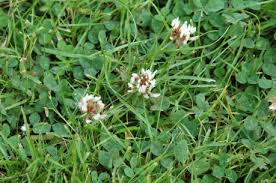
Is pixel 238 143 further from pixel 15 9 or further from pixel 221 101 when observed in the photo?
pixel 15 9

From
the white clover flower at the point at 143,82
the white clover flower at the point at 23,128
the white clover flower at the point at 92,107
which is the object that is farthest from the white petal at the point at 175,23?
the white clover flower at the point at 23,128

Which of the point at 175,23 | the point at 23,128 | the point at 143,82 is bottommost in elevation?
the point at 23,128

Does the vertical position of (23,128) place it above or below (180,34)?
below

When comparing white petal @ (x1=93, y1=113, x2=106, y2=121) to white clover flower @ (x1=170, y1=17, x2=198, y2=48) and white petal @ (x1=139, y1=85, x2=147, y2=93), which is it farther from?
white clover flower @ (x1=170, y1=17, x2=198, y2=48)

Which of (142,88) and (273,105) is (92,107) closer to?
(142,88)

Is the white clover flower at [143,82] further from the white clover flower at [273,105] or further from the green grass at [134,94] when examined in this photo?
the white clover flower at [273,105]

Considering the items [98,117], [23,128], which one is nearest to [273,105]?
[98,117]

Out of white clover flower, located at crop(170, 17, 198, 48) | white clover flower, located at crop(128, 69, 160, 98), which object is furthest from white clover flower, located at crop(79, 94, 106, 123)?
white clover flower, located at crop(170, 17, 198, 48)
